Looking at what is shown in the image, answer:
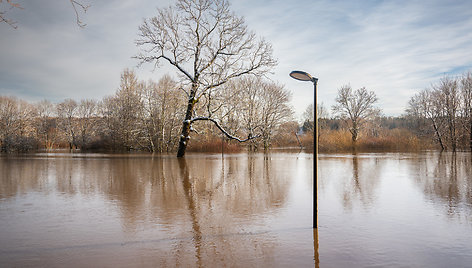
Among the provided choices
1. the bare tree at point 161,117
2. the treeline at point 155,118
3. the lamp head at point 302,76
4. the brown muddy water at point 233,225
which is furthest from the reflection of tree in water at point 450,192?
the bare tree at point 161,117

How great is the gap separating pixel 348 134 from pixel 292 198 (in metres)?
33.3

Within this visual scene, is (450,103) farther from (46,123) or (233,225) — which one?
(46,123)

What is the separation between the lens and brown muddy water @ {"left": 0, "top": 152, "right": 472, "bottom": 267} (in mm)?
4426

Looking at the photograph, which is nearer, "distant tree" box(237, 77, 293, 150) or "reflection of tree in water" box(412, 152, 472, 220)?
"reflection of tree in water" box(412, 152, 472, 220)

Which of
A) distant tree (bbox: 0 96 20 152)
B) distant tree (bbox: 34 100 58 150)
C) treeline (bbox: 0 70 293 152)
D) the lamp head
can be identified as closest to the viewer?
the lamp head

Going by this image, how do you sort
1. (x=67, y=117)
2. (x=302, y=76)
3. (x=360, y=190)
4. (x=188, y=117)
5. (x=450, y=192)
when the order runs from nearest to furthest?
(x=302, y=76), (x=450, y=192), (x=360, y=190), (x=188, y=117), (x=67, y=117)

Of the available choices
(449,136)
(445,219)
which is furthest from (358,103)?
(445,219)

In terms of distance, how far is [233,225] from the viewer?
612 centimetres

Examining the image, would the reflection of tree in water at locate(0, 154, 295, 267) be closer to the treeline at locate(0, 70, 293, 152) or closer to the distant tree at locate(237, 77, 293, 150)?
the treeline at locate(0, 70, 293, 152)

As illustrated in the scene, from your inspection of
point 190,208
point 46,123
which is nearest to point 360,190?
point 190,208

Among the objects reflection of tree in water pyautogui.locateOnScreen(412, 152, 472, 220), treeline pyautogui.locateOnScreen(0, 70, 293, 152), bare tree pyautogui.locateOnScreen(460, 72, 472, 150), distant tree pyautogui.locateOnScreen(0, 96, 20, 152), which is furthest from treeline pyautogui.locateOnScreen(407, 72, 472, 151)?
distant tree pyautogui.locateOnScreen(0, 96, 20, 152)

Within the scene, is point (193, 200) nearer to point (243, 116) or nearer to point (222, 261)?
point (222, 261)

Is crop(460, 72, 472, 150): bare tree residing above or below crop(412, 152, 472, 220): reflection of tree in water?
above

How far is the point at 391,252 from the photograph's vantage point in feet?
15.3
